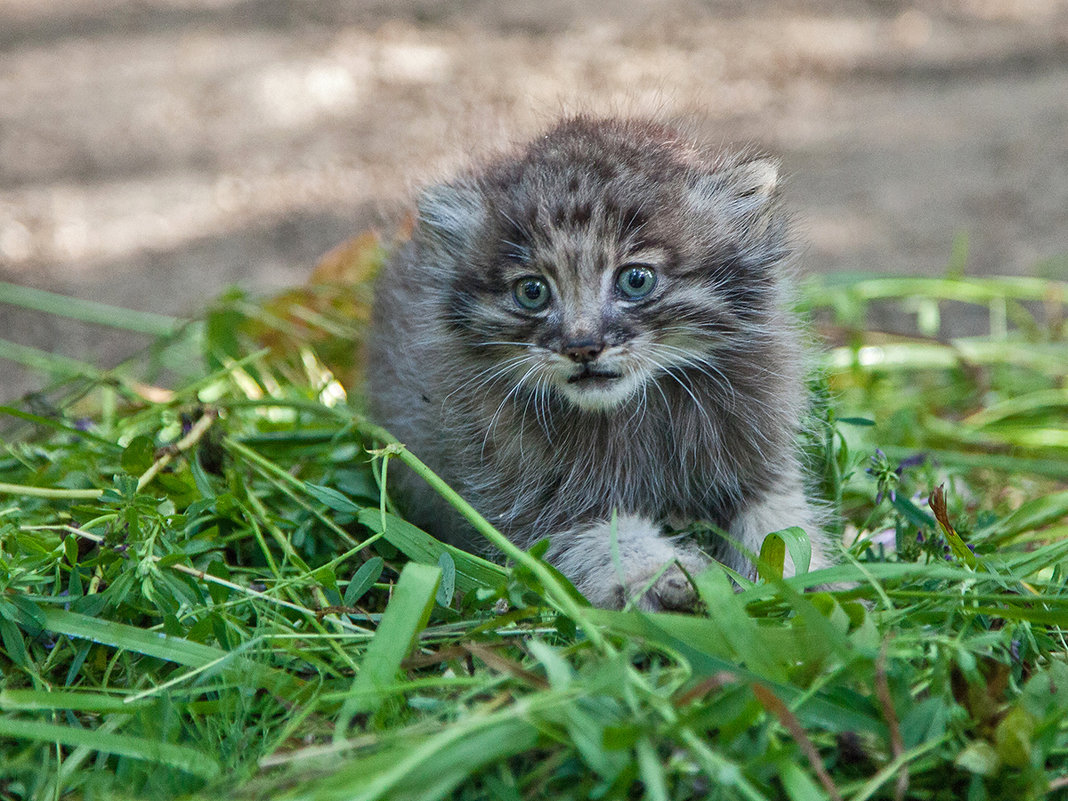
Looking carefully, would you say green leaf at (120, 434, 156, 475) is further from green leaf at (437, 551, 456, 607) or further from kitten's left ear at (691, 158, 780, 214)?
kitten's left ear at (691, 158, 780, 214)

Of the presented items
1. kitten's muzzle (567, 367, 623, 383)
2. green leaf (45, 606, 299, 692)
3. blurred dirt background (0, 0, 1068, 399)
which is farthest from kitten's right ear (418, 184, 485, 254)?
blurred dirt background (0, 0, 1068, 399)

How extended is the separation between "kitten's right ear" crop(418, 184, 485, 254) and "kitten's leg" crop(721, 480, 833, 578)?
1025 mm

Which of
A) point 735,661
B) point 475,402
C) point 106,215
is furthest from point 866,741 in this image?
point 106,215

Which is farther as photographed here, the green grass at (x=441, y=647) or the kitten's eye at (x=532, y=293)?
the kitten's eye at (x=532, y=293)

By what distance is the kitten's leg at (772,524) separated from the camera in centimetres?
262

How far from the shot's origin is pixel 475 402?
2.68m

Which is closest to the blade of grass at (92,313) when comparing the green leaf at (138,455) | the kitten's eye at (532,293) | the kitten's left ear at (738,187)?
the green leaf at (138,455)

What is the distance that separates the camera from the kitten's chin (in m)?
2.34

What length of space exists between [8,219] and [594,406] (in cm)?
418

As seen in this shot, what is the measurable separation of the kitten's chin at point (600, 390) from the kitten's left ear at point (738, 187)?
0.50 metres

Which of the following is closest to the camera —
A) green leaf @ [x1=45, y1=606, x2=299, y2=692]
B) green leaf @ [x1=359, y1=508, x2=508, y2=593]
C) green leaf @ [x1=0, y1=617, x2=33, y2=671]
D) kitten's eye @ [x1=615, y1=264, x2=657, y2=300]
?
green leaf @ [x1=45, y1=606, x2=299, y2=692]

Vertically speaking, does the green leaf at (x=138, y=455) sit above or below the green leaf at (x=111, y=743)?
above

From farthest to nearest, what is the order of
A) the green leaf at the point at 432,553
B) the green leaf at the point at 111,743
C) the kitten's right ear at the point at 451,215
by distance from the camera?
the kitten's right ear at the point at 451,215, the green leaf at the point at 432,553, the green leaf at the point at 111,743

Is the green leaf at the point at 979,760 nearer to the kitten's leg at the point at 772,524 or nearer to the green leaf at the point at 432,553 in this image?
the kitten's leg at the point at 772,524
